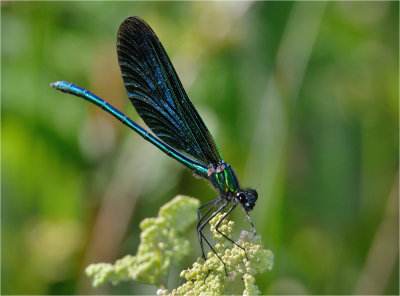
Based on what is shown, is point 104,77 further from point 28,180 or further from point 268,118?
point 268,118

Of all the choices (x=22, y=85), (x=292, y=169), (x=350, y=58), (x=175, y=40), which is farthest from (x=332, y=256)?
(x=22, y=85)

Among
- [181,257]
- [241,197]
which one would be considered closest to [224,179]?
[241,197]

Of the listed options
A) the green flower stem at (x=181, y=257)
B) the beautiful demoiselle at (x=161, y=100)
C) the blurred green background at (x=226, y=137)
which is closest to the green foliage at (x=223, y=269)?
the green flower stem at (x=181, y=257)

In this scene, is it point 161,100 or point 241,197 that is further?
point 161,100

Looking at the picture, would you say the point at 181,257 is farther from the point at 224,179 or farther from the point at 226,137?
the point at 226,137

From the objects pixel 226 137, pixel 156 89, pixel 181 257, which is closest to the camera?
pixel 181 257

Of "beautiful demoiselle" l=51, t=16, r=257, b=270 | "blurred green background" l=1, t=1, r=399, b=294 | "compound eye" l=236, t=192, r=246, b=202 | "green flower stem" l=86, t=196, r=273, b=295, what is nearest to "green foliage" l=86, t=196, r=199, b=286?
"green flower stem" l=86, t=196, r=273, b=295
